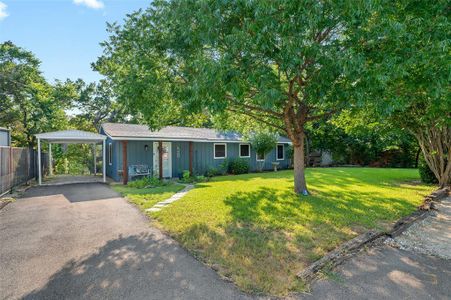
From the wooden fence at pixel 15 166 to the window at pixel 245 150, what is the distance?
11881mm

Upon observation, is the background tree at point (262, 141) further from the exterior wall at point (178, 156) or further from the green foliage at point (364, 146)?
the green foliage at point (364, 146)

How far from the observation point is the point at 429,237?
5102 millimetres

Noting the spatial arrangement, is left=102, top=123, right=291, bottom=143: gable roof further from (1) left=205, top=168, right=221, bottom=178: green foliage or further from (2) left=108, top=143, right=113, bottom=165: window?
(1) left=205, top=168, right=221, bottom=178: green foliage

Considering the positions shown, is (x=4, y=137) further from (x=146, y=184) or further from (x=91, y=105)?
(x=91, y=105)

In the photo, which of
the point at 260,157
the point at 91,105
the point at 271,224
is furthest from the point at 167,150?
the point at 91,105

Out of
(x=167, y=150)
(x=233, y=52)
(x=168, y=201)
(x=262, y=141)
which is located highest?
(x=233, y=52)

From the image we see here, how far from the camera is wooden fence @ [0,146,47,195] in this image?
8500mm

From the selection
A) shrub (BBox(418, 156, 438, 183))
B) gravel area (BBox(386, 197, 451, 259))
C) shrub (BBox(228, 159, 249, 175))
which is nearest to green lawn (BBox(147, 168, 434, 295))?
gravel area (BBox(386, 197, 451, 259))

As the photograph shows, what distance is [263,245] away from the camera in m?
4.45

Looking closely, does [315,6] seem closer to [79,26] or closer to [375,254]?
[375,254]

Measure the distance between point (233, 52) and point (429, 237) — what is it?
5421mm

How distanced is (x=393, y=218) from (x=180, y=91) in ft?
20.1

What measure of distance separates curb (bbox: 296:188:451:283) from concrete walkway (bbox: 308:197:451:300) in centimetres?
13

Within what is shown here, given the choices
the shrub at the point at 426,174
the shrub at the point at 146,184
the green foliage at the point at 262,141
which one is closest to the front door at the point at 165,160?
the shrub at the point at 146,184
